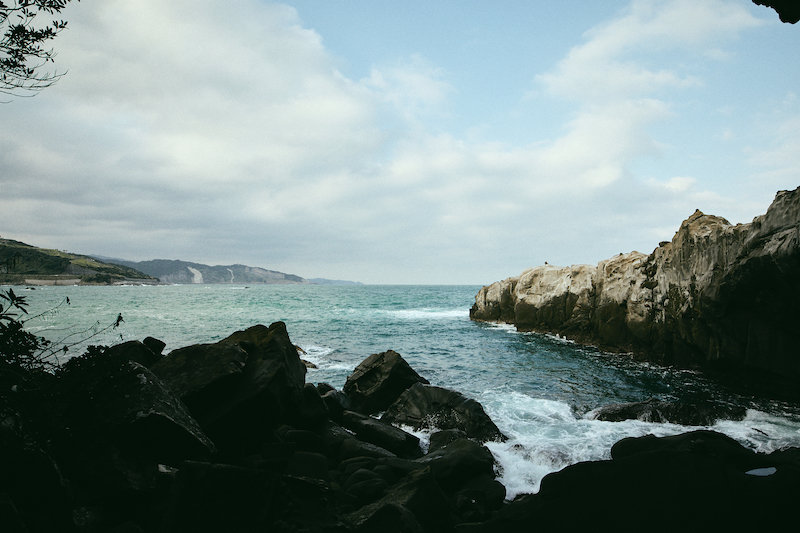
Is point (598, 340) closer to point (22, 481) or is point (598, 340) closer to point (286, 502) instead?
point (286, 502)

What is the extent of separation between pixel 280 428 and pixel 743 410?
1764 cm

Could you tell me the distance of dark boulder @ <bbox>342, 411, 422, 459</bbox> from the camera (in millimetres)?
10734

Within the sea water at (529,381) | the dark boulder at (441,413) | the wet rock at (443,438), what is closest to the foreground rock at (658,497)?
the sea water at (529,381)

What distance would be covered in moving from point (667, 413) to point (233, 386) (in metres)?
15.1

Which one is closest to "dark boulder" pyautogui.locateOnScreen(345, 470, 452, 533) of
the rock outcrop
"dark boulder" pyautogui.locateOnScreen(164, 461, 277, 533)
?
the rock outcrop

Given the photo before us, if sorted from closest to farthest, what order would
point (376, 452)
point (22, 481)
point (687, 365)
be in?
point (22, 481) < point (376, 452) < point (687, 365)

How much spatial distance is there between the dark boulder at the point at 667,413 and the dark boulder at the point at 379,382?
297 inches

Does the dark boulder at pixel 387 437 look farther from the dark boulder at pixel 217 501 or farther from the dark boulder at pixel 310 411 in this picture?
the dark boulder at pixel 217 501

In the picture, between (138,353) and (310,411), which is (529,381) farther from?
(138,353)

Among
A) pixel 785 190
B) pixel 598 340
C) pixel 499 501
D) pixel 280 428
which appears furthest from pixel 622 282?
pixel 280 428

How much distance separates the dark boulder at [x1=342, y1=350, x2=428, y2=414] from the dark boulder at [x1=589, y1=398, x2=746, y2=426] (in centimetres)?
755

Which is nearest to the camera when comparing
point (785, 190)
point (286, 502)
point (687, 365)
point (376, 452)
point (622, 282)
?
point (286, 502)

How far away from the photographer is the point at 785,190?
15.7m

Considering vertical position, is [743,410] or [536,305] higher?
[536,305]
